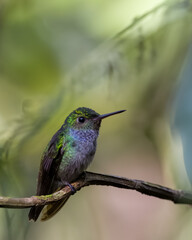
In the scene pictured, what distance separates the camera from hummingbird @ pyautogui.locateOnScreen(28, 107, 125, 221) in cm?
202

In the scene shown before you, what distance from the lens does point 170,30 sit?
2537mm

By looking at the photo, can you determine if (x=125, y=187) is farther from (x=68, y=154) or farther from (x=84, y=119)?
(x=84, y=119)

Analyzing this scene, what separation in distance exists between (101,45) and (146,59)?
40 centimetres

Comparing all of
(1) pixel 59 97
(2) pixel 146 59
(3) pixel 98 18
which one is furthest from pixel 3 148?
(3) pixel 98 18

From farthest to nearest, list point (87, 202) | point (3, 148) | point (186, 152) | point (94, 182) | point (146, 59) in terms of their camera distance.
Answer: point (87, 202)
point (146, 59)
point (3, 148)
point (94, 182)
point (186, 152)

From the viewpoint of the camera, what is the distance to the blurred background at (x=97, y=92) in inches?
96.3

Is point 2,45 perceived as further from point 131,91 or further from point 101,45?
point 131,91

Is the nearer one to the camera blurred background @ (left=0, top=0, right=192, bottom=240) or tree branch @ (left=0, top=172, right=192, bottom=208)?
tree branch @ (left=0, top=172, right=192, bottom=208)

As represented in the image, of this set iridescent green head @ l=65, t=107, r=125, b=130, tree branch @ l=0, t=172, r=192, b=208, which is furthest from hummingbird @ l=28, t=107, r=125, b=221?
tree branch @ l=0, t=172, r=192, b=208

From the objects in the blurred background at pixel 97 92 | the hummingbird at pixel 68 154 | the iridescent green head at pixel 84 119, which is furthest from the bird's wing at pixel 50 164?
the blurred background at pixel 97 92

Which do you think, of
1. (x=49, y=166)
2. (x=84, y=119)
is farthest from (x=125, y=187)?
(x=84, y=119)

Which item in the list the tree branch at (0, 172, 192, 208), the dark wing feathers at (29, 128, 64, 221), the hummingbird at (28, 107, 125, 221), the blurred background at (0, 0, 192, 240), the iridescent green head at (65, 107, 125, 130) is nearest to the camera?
the tree branch at (0, 172, 192, 208)

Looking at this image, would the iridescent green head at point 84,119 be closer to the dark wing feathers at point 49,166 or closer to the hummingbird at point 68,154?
the hummingbird at point 68,154

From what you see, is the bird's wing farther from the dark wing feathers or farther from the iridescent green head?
the iridescent green head
